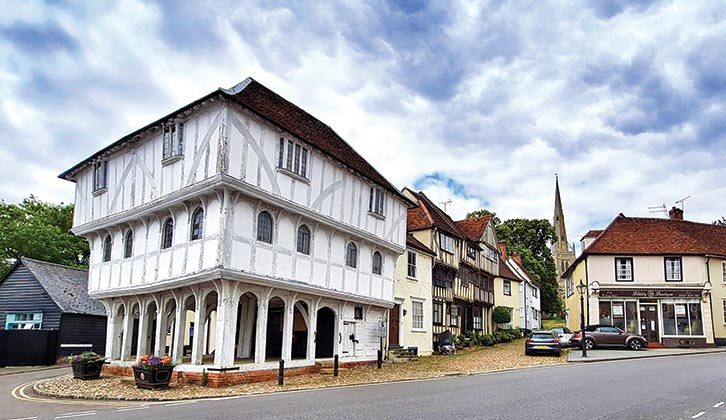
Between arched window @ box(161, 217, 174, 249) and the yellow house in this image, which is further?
the yellow house

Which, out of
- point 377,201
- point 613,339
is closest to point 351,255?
point 377,201

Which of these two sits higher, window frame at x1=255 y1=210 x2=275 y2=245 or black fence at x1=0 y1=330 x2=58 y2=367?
window frame at x1=255 y1=210 x2=275 y2=245

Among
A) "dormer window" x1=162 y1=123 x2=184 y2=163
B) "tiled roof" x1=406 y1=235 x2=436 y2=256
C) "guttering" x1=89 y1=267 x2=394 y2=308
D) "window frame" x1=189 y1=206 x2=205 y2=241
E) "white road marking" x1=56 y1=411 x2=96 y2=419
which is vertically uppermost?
"dormer window" x1=162 y1=123 x2=184 y2=163

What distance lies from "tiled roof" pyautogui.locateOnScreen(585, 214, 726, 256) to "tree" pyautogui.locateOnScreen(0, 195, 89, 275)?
36.3 m

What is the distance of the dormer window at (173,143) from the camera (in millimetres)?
18906

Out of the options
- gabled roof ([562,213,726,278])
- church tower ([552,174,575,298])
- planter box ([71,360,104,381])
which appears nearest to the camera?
planter box ([71,360,104,381])

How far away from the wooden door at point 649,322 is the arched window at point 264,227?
2570cm

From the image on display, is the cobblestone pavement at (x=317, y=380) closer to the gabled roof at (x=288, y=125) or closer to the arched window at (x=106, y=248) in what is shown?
the arched window at (x=106, y=248)

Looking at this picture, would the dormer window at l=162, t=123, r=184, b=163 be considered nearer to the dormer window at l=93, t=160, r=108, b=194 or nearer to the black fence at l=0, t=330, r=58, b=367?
the dormer window at l=93, t=160, r=108, b=194

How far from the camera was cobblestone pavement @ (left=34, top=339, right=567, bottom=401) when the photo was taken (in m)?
15.7

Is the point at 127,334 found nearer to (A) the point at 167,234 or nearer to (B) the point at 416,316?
(A) the point at 167,234

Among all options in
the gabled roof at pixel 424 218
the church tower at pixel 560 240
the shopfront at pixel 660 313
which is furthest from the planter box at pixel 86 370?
the church tower at pixel 560 240

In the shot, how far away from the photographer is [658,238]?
3656cm

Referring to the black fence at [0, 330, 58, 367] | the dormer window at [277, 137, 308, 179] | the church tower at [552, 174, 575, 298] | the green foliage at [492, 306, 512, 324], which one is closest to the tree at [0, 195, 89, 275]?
the black fence at [0, 330, 58, 367]
